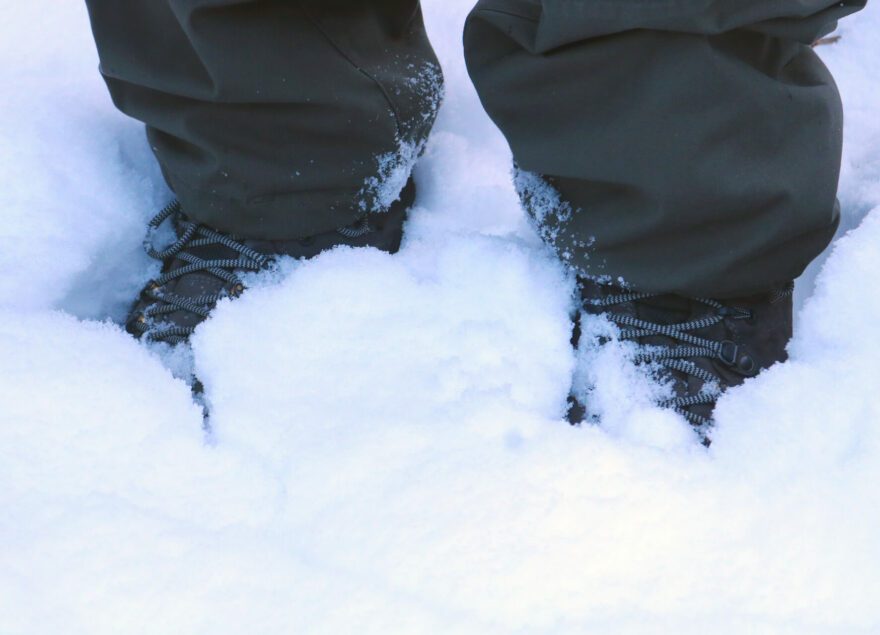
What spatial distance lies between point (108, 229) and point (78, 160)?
0.35 ft

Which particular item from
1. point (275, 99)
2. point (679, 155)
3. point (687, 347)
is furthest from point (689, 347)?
point (275, 99)

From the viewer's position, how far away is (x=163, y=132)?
0.86 metres

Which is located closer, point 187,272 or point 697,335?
point 697,335

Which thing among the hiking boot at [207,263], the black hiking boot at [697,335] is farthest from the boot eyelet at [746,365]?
the hiking boot at [207,263]

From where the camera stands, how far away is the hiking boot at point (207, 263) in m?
0.85

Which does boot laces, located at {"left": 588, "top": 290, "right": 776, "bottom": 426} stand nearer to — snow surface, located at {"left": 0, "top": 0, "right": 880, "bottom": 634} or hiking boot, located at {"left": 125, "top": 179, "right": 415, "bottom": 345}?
snow surface, located at {"left": 0, "top": 0, "right": 880, "bottom": 634}

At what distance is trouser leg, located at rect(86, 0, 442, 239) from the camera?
0.76 m

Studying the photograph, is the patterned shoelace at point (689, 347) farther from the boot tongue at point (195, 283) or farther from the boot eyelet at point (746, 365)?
the boot tongue at point (195, 283)

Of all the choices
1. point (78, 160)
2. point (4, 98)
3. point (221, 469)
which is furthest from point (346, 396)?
point (4, 98)

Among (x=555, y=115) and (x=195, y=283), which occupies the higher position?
(x=555, y=115)

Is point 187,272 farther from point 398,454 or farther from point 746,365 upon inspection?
point 746,365

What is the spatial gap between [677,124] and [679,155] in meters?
0.03

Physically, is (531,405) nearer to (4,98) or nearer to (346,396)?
(346,396)

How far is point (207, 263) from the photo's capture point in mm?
879
